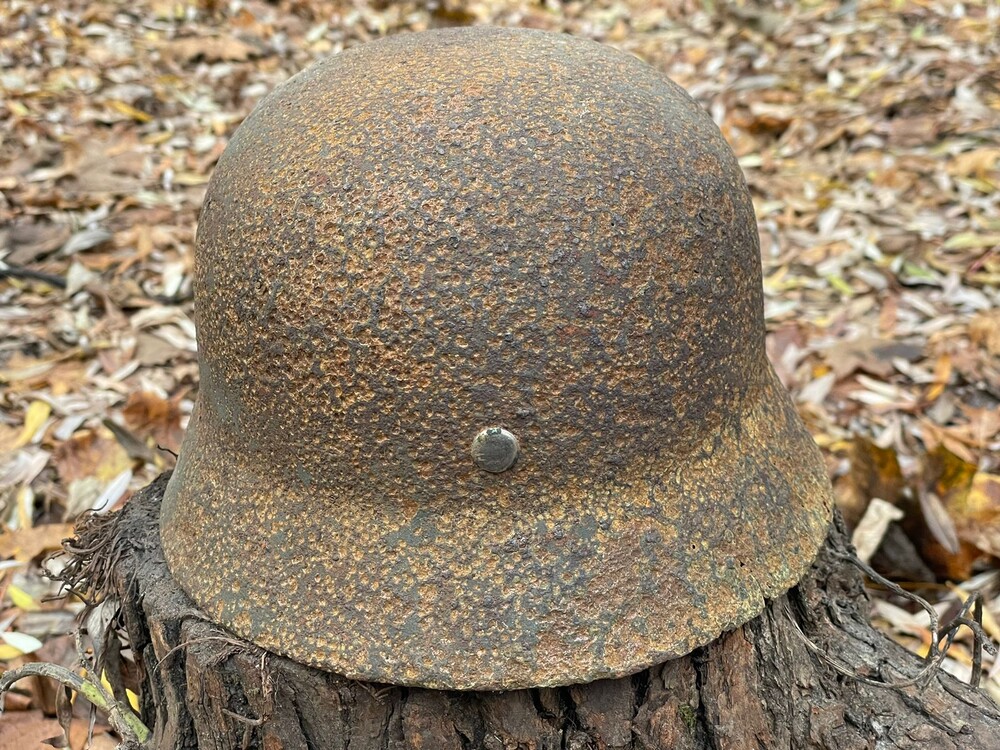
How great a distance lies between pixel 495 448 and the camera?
1.36 metres

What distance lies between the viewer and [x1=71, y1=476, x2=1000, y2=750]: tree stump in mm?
1468

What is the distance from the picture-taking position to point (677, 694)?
152 centimetres

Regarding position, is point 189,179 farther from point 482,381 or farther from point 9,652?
point 482,381

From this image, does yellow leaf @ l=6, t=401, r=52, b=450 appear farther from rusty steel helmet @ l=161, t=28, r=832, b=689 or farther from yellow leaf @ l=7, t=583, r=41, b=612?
rusty steel helmet @ l=161, t=28, r=832, b=689

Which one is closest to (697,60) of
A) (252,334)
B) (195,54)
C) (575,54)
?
(195,54)

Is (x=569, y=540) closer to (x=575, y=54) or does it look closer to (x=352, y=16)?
(x=575, y=54)

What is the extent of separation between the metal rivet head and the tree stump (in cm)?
38

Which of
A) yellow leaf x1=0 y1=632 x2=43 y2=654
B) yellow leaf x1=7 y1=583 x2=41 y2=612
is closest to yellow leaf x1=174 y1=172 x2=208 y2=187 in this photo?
yellow leaf x1=7 y1=583 x2=41 y2=612

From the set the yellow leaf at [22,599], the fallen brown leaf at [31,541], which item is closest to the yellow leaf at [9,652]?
the yellow leaf at [22,599]

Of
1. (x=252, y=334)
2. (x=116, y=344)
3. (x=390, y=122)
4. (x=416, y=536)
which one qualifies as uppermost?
(x=390, y=122)

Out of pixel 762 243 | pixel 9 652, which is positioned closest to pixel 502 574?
pixel 9 652

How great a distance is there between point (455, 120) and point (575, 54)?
1.11 ft

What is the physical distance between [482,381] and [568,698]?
0.55 meters

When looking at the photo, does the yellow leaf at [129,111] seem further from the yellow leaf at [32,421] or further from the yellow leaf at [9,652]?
the yellow leaf at [9,652]
